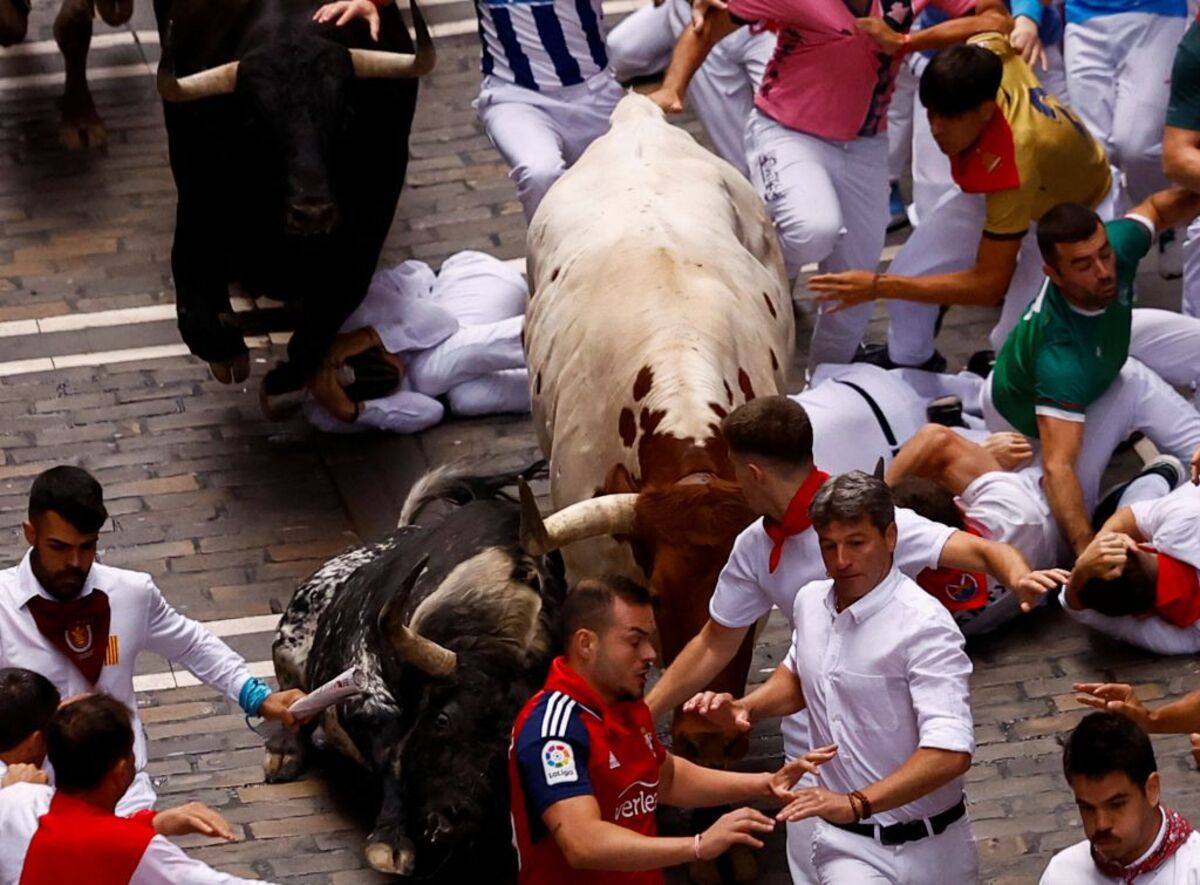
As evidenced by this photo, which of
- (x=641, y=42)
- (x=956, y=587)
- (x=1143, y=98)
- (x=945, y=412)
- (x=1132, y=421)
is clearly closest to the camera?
(x=956, y=587)

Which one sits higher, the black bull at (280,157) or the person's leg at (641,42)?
the black bull at (280,157)

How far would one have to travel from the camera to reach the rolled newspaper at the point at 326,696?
337 inches

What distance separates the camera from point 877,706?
7.29 metres

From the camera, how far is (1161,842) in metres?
6.64

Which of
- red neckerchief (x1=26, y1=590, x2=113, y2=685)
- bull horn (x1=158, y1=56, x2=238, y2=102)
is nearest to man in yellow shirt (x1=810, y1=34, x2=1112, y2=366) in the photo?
bull horn (x1=158, y1=56, x2=238, y2=102)

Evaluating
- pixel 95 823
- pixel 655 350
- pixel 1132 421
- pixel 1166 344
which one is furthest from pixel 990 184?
pixel 95 823

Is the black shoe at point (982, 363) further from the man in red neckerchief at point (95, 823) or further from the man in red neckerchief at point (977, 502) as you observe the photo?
the man in red neckerchief at point (95, 823)

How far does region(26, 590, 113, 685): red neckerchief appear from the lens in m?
8.08

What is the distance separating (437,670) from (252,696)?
2.02ft

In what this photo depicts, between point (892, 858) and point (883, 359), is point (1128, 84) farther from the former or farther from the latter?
point (892, 858)

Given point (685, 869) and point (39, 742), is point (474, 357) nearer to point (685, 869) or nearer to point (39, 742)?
point (685, 869)

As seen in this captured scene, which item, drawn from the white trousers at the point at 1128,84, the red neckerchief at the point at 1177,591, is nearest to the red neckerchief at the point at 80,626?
the red neckerchief at the point at 1177,591

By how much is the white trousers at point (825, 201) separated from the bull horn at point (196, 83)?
2.31m

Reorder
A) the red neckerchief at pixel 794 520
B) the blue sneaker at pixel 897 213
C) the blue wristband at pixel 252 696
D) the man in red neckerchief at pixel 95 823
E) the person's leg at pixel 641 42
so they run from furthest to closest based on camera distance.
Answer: the person's leg at pixel 641 42, the blue sneaker at pixel 897 213, the blue wristband at pixel 252 696, the red neckerchief at pixel 794 520, the man in red neckerchief at pixel 95 823
